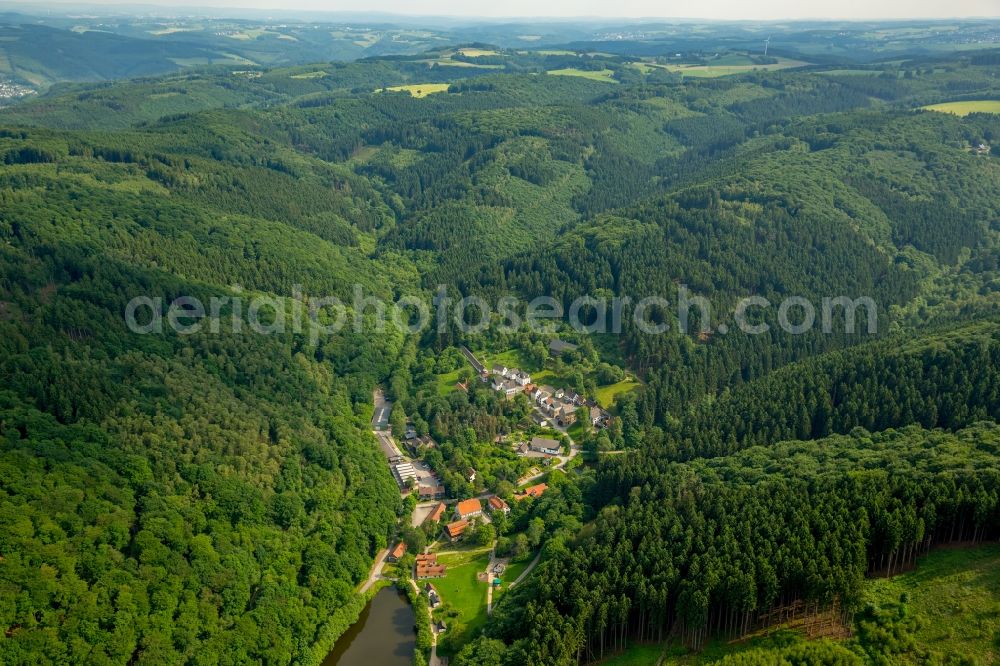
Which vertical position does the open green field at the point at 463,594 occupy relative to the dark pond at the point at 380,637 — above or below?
above

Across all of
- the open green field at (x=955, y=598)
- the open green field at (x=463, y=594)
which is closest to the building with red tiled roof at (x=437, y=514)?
the open green field at (x=463, y=594)

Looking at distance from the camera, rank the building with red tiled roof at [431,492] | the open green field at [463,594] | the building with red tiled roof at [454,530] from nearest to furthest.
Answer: the open green field at [463,594]
the building with red tiled roof at [454,530]
the building with red tiled roof at [431,492]

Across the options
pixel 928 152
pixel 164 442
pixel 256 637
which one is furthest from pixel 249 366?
pixel 928 152

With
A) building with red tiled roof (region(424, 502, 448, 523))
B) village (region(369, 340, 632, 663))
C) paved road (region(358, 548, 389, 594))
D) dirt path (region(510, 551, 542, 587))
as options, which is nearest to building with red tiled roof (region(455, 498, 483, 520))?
village (region(369, 340, 632, 663))

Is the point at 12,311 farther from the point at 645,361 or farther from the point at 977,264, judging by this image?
the point at 977,264

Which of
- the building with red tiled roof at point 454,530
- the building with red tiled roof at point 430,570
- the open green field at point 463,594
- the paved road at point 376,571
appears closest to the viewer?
the open green field at point 463,594

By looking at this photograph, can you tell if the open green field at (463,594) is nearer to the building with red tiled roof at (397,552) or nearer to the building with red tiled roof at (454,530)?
the building with red tiled roof at (454,530)

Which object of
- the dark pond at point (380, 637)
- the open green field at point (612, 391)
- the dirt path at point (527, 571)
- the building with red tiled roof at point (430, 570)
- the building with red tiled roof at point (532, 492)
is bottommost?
the dark pond at point (380, 637)
